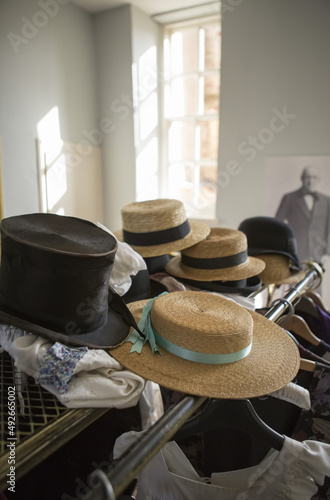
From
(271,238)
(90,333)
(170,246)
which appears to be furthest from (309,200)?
(90,333)

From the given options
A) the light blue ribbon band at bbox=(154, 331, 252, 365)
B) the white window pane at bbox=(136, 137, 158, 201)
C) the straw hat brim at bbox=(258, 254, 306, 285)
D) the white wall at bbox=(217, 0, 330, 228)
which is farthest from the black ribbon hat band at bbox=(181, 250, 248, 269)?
the white window pane at bbox=(136, 137, 158, 201)

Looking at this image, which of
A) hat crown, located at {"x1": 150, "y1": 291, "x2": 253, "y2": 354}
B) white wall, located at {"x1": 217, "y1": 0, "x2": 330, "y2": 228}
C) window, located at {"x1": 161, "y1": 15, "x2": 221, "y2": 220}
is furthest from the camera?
window, located at {"x1": 161, "y1": 15, "x2": 221, "y2": 220}

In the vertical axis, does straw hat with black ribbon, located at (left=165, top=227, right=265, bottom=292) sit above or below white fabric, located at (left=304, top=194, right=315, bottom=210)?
below

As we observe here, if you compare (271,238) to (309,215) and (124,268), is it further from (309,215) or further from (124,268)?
(309,215)

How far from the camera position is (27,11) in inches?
100

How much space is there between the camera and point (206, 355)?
65 cm

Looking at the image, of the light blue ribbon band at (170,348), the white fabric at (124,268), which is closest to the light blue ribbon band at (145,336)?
the light blue ribbon band at (170,348)

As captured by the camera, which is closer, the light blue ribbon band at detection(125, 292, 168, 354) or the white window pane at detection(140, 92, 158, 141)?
the light blue ribbon band at detection(125, 292, 168, 354)

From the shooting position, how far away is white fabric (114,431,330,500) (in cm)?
63

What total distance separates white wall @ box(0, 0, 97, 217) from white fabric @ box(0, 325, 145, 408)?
7.40 feet

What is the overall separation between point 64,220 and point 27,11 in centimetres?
263

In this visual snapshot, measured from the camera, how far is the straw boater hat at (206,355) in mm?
615

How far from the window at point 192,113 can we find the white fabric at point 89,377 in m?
2.74

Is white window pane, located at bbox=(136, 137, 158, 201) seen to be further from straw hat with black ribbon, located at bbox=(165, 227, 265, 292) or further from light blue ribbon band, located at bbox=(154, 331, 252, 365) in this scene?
light blue ribbon band, located at bbox=(154, 331, 252, 365)
